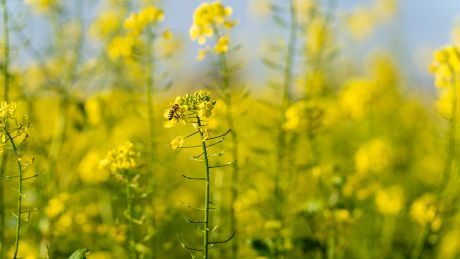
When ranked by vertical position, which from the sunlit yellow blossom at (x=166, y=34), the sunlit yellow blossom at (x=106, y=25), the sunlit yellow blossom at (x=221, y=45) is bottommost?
the sunlit yellow blossom at (x=221, y=45)

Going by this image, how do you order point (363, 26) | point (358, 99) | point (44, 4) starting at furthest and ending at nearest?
point (363, 26), point (358, 99), point (44, 4)

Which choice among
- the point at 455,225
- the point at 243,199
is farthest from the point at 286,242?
the point at 455,225

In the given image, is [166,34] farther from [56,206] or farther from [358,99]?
[358,99]

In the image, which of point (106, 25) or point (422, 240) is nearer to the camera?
point (422, 240)

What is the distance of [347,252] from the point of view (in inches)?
182

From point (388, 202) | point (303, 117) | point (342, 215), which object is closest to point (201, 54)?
point (303, 117)

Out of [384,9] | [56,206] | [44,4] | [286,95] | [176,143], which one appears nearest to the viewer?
[176,143]

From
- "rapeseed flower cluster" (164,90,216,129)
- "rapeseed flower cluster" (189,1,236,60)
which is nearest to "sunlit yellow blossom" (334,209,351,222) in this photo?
"rapeseed flower cluster" (189,1,236,60)

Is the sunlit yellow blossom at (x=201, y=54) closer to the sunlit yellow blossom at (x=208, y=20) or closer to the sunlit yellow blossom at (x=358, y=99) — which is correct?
the sunlit yellow blossom at (x=208, y=20)

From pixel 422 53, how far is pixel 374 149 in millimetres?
8852

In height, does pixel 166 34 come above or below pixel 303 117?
above

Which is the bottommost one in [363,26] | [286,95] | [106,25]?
[286,95]

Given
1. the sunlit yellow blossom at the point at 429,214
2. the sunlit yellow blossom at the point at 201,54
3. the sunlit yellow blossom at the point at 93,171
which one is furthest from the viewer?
the sunlit yellow blossom at the point at 93,171

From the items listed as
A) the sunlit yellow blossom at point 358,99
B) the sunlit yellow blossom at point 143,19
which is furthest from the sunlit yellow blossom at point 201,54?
the sunlit yellow blossom at point 358,99
